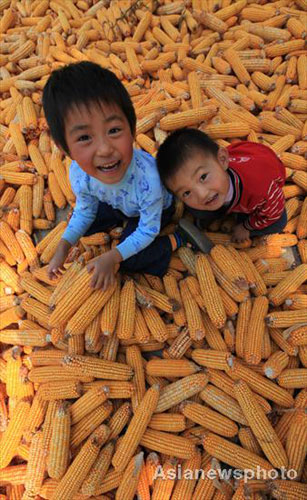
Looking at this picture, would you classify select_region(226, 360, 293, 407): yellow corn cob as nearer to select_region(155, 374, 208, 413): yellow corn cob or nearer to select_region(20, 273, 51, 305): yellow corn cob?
select_region(155, 374, 208, 413): yellow corn cob

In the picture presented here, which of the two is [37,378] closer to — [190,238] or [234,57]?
Answer: [190,238]

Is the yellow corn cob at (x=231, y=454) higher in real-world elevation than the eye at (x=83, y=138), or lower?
lower

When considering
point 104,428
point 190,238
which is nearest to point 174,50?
point 190,238

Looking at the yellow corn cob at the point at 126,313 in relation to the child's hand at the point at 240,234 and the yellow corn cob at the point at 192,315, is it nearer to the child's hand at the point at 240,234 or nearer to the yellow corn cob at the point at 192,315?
the yellow corn cob at the point at 192,315

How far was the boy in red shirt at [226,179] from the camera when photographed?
2006 millimetres

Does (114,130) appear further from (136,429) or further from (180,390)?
(136,429)

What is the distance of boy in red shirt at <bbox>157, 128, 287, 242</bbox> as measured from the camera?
2.01 metres

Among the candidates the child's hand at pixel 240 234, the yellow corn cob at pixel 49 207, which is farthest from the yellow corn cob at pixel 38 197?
the child's hand at pixel 240 234

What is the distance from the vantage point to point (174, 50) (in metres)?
3.97

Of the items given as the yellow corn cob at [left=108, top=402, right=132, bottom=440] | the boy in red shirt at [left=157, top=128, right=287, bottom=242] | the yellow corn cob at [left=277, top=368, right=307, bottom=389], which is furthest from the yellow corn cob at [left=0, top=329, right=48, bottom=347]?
the yellow corn cob at [left=277, top=368, right=307, bottom=389]

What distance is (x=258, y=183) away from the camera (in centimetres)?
222

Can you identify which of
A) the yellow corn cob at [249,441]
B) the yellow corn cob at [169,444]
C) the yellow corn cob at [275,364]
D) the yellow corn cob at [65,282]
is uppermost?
the yellow corn cob at [65,282]

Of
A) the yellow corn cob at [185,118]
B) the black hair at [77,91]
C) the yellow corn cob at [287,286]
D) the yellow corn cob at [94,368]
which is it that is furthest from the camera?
the yellow corn cob at [185,118]

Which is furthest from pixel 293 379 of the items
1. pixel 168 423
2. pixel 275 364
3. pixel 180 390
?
pixel 168 423
